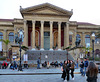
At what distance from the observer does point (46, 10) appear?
135ft

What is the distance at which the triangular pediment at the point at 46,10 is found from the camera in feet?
132

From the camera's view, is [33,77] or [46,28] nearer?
[33,77]

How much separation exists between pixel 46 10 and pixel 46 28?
20.4 ft

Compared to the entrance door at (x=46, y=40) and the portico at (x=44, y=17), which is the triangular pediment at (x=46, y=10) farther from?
the entrance door at (x=46, y=40)

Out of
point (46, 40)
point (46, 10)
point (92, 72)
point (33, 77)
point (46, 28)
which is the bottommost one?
point (33, 77)

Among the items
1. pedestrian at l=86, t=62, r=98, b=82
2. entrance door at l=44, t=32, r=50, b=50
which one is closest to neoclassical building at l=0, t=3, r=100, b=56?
entrance door at l=44, t=32, r=50, b=50

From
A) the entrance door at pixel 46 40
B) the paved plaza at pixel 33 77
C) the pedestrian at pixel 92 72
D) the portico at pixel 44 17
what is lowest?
the paved plaza at pixel 33 77

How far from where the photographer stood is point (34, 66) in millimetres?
21984

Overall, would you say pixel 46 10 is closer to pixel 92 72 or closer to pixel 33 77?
pixel 33 77

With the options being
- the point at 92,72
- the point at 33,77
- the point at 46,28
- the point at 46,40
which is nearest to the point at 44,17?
the point at 46,28

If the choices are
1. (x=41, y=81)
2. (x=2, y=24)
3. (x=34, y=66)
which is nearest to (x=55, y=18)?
(x=2, y=24)

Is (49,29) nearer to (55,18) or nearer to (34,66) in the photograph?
(55,18)

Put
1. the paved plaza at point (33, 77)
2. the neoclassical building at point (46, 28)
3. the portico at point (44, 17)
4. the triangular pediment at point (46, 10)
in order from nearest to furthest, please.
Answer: the paved plaza at point (33, 77) < the triangular pediment at point (46, 10) < the portico at point (44, 17) < the neoclassical building at point (46, 28)

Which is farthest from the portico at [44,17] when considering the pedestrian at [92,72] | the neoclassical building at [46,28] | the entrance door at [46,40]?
the pedestrian at [92,72]
